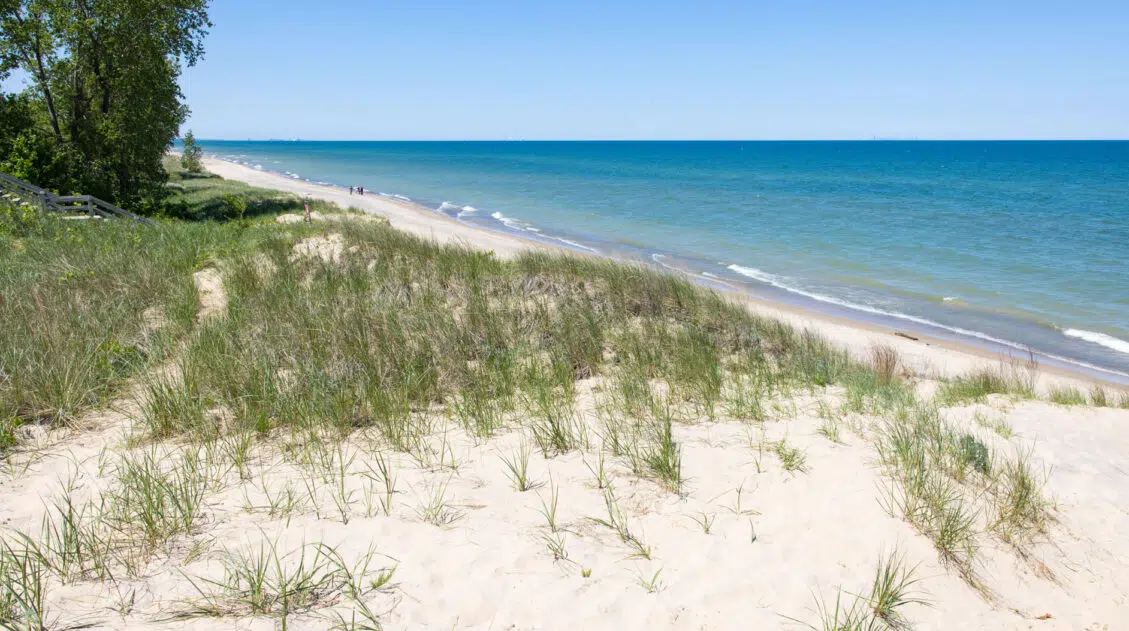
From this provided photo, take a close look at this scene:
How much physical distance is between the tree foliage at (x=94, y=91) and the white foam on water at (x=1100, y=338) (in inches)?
1086

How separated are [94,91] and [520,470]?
2318 cm

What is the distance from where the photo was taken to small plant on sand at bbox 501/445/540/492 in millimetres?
4473

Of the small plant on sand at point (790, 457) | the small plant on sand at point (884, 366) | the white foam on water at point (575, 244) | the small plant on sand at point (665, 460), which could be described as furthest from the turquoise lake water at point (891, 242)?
the small plant on sand at point (665, 460)

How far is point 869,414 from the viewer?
6332mm

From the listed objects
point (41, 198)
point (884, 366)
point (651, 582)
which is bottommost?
point (884, 366)

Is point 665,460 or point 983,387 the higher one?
point 665,460

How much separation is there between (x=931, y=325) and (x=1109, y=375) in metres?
3.97

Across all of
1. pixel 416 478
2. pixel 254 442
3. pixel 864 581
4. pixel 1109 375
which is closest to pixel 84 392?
pixel 254 442

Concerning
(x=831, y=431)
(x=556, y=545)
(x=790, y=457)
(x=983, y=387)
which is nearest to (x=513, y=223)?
(x=983, y=387)

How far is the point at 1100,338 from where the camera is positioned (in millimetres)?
15234

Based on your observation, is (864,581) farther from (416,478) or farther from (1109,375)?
(1109,375)

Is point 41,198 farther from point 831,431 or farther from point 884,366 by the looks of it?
point 884,366

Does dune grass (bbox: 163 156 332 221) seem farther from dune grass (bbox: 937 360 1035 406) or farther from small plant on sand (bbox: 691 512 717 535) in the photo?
dune grass (bbox: 937 360 1035 406)

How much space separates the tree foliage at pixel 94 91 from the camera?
1852 cm
